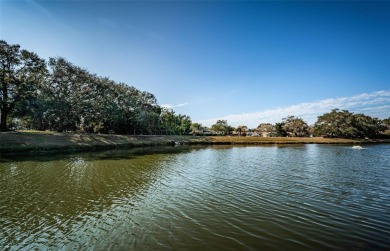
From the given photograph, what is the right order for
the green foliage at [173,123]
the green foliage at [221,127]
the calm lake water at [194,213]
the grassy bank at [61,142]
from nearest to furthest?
the calm lake water at [194,213] → the grassy bank at [61,142] → the green foliage at [173,123] → the green foliage at [221,127]

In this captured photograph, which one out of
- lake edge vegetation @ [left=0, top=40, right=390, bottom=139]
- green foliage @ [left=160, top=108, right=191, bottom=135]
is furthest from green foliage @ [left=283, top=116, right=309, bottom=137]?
green foliage @ [left=160, top=108, right=191, bottom=135]

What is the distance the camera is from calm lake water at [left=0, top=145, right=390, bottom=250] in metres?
8.30

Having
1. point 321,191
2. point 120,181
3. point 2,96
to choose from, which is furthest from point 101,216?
point 2,96

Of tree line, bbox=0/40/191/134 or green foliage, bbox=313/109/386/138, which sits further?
green foliage, bbox=313/109/386/138

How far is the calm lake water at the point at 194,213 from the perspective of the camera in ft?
27.2

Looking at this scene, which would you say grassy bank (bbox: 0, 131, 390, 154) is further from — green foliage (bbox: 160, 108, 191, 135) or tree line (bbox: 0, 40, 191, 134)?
green foliage (bbox: 160, 108, 191, 135)

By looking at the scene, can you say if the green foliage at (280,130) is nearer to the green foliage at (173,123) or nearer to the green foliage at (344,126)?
the green foliage at (344,126)

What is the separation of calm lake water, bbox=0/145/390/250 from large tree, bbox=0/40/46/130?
1504 inches

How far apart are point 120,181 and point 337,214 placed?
1574cm

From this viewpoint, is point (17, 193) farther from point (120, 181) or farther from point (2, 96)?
point (2, 96)

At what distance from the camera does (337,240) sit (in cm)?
833

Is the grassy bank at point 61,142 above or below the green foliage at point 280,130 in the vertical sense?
below

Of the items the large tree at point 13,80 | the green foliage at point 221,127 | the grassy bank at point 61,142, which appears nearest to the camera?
the grassy bank at point 61,142

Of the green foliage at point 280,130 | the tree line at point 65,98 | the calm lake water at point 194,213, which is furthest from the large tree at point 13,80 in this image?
the green foliage at point 280,130
